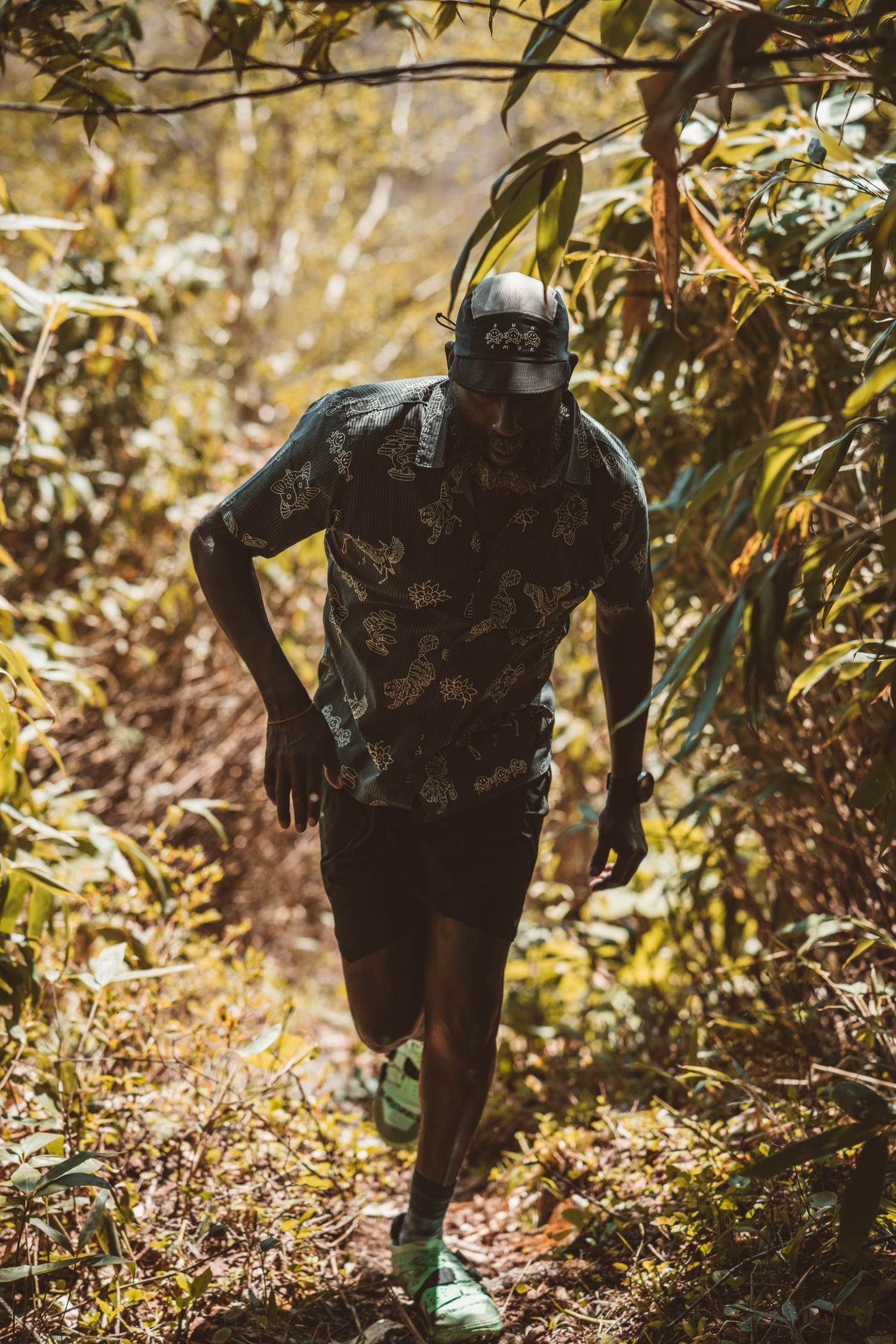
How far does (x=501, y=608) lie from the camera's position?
1.81 metres

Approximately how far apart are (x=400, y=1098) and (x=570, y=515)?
1.50m

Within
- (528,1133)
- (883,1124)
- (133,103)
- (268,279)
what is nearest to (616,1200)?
(528,1133)

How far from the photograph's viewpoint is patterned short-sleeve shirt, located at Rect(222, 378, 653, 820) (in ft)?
5.81

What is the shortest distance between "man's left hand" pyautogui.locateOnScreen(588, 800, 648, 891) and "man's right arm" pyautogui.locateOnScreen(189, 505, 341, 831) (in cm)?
62

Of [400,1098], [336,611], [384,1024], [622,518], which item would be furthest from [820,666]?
[400,1098]

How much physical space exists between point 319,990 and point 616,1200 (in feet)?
7.94

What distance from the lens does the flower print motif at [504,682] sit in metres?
1.88

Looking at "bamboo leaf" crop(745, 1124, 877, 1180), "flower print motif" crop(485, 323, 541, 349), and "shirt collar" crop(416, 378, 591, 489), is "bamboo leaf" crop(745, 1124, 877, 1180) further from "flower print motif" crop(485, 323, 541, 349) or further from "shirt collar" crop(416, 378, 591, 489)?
"flower print motif" crop(485, 323, 541, 349)

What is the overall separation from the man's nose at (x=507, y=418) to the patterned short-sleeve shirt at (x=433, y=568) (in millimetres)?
140

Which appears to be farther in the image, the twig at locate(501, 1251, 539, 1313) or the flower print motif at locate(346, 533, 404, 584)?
the twig at locate(501, 1251, 539, 1313)

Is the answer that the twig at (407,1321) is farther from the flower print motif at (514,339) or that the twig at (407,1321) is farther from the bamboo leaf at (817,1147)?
the flower print motif at (514,339)

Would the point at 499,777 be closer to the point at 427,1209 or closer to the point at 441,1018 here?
the point at 441,1018

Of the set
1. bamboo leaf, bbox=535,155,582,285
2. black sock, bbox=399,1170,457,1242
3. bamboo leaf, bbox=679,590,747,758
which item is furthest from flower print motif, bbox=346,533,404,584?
black sock, bbox=399,1170,457,1242

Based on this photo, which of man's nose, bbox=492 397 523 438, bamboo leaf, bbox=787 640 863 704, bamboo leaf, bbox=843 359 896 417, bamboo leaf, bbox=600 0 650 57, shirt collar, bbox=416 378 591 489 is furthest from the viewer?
shirt collar, bbox=416 378 591 489
